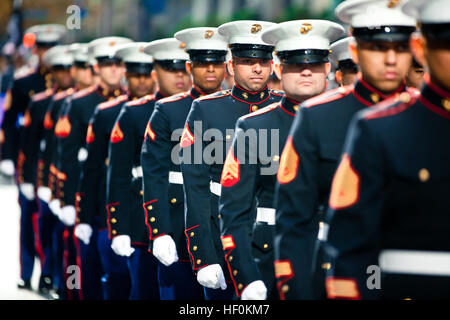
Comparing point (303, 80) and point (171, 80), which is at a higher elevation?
point (303, 80)

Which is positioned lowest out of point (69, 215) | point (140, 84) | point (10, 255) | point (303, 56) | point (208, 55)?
point (10, 255)

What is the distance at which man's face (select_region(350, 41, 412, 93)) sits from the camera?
3.45 metres

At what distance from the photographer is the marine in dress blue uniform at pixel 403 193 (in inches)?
114

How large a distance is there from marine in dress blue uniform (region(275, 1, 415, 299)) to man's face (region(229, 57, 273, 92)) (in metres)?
1.63

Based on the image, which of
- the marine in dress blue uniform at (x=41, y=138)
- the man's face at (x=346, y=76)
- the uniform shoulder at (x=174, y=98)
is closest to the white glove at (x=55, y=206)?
the marine in dress blue uniform at (x=41, y=138)

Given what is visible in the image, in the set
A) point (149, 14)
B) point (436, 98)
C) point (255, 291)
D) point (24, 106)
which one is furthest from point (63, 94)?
point (149, 14)

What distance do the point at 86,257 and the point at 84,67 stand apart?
2498 millimetres

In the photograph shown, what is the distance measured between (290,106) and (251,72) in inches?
32.1

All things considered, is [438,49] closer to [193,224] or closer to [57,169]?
[193,224]

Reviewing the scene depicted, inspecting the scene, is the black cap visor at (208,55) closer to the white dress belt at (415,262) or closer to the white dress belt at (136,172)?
the white dress belt at (136,172)

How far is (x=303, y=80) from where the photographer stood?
4.58 m

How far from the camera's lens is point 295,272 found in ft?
11.9

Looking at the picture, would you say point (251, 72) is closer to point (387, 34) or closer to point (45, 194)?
point (387, 34)

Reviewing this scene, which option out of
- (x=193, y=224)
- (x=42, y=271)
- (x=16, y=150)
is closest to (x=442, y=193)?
(x=193, y=224)
